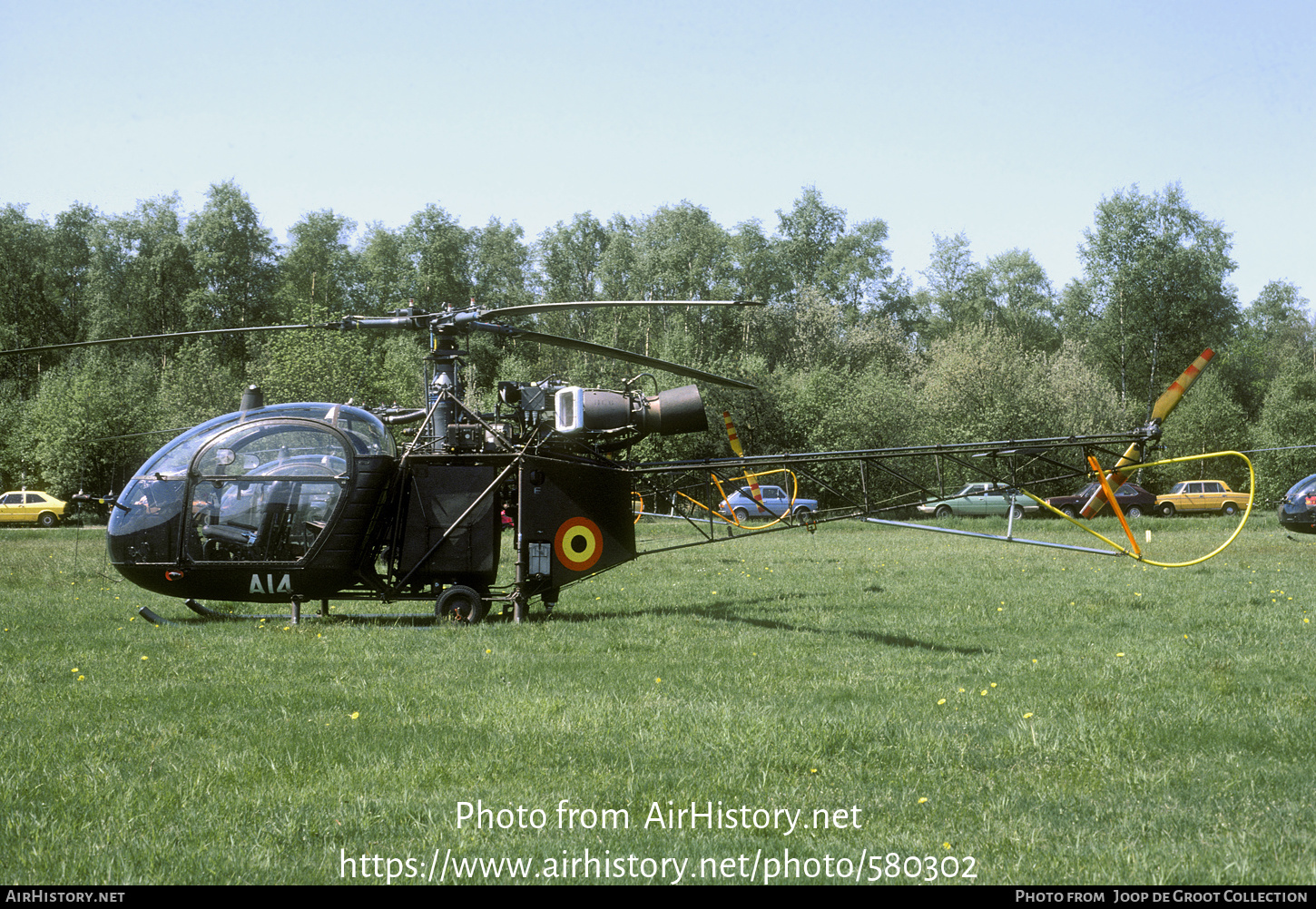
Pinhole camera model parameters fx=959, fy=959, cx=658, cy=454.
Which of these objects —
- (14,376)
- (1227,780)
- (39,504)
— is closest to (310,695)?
(1227,780)

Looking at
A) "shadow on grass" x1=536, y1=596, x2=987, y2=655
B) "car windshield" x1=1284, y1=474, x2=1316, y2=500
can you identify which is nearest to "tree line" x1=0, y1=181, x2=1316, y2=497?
"car windshield" x1=1284, y1=474, x2=1316, y2=500

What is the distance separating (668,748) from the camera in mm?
5172

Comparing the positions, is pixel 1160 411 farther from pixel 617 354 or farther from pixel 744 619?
pixel 617 354

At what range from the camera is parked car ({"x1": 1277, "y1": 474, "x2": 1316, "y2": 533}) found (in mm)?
21625

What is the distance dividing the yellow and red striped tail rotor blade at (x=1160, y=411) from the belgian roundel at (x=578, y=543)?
190 inches

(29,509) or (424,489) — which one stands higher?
(424,489)

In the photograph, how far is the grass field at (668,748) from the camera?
3773 mm

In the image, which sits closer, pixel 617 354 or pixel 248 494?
pixel 617 354

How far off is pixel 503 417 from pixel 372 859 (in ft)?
22.2

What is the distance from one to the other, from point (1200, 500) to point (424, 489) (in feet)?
131

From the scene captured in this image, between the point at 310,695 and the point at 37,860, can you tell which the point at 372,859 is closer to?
the point at 37,860

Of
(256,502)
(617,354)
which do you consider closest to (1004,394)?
(617,354)

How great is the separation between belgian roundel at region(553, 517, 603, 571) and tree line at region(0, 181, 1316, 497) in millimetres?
30313

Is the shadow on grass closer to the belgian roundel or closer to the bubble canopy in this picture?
the belgian roundel
